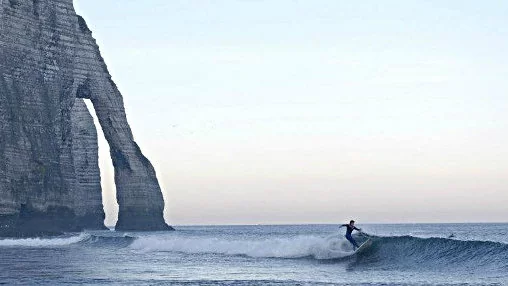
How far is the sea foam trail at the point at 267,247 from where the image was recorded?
4836 centimetres

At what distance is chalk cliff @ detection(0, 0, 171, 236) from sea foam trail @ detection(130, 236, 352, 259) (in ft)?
89.5

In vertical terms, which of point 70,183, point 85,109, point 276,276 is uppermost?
point 85,109

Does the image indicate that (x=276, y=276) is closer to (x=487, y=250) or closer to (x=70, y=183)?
(x=487, y=250)

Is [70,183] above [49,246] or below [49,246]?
above

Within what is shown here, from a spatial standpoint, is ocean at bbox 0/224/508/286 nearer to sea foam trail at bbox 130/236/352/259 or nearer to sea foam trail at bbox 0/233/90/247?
sea foam trail at bbox 130/236/352/259

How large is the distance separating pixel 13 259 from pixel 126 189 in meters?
71.4

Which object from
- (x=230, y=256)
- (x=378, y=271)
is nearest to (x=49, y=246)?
(x=230, y=256)

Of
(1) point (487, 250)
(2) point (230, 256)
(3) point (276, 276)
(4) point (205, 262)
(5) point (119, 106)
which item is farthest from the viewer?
(5) point (119, 106)

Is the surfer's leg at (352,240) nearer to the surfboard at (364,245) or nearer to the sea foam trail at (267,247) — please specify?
the sea foam trail at (267,247)

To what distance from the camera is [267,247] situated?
53719mm

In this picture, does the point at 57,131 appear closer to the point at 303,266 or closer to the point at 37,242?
the point at 37,242

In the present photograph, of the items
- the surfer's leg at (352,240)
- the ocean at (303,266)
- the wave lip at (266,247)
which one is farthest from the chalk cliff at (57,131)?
the surfer's leg at (352,240)

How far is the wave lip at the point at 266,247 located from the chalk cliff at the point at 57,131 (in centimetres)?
2742

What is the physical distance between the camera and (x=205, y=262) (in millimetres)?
46219
